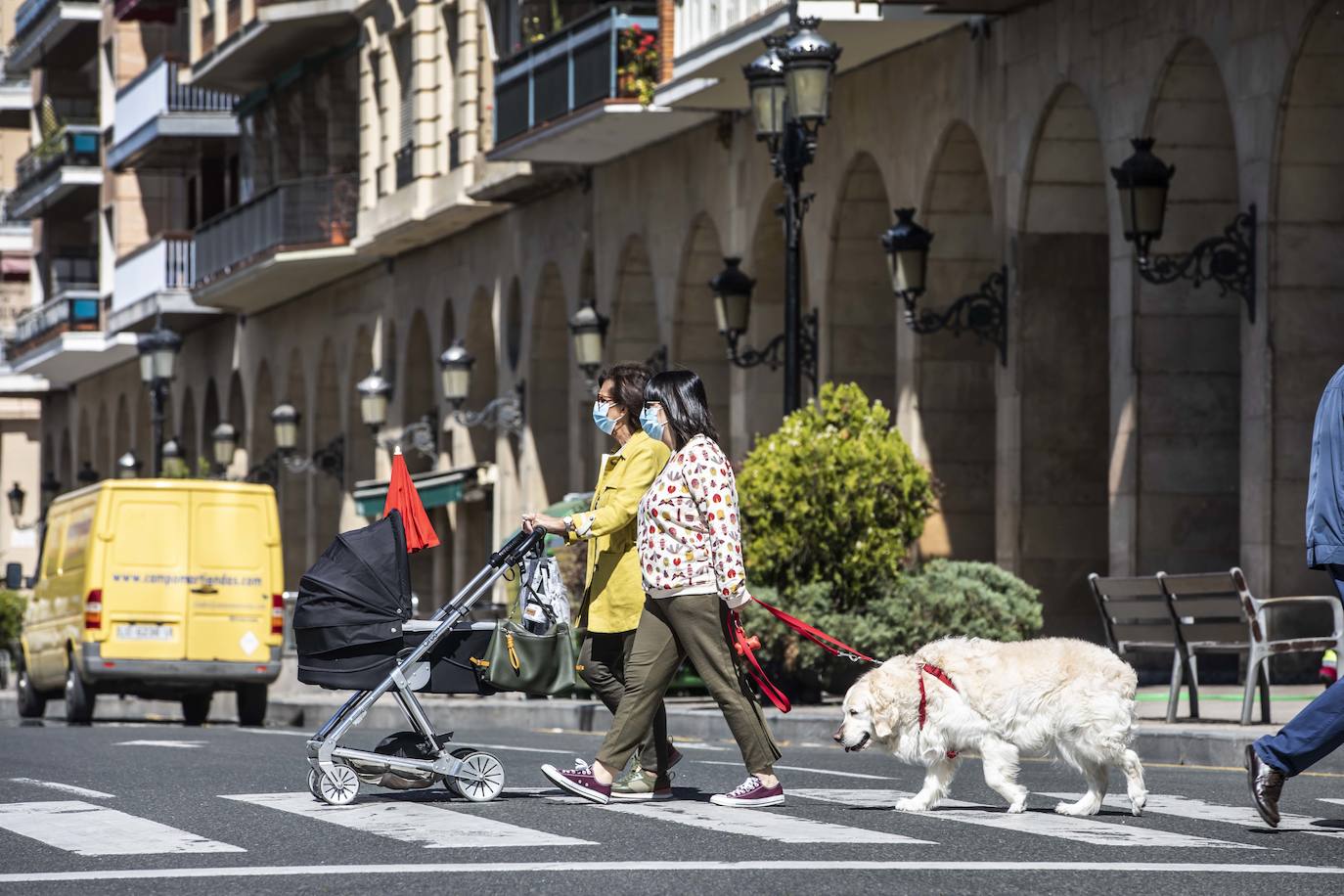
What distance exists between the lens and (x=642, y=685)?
36.2ft

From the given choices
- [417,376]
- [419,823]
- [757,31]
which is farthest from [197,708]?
[417,376]

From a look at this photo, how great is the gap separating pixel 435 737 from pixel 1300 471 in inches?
415

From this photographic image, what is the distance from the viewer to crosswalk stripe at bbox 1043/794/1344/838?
10492mm

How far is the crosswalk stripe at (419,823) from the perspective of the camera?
966cm

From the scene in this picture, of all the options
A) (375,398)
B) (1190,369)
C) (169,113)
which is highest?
(169,113)

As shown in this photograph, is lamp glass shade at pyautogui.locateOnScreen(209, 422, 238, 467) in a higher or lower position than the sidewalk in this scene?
higher

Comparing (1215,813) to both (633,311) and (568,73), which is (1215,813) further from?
(633,311)

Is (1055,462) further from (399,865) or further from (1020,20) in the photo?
(399,865)

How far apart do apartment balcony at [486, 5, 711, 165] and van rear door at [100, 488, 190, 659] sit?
28.2 ft

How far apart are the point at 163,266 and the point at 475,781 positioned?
42.7 m

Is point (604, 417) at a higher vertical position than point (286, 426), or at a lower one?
lower

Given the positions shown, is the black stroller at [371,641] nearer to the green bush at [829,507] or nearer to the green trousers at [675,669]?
the green trousers at [675,669]

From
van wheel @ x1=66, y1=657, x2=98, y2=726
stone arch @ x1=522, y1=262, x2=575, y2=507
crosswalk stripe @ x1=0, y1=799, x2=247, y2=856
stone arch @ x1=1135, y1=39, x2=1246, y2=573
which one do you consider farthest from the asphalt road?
stone arch @ x1=522, y1=262, x2=575, y2=507

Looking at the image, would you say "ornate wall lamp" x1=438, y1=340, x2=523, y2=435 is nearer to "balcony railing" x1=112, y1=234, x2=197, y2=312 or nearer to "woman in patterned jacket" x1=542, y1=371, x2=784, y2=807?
"balcony railing" x1=112, y1=234, x2=197, y2=312
